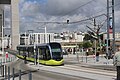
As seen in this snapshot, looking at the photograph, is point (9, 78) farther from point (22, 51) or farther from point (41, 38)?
point (41, 38)

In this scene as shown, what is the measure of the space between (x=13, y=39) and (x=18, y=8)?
8726 millimetres

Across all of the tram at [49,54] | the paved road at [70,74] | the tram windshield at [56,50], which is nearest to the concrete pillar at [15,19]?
the tram at [49,54]

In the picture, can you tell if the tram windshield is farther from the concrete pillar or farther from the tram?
the concrete pillar

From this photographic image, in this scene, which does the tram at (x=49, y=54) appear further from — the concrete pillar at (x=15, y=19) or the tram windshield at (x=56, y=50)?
the concrete pillar at (x=15, y=19)

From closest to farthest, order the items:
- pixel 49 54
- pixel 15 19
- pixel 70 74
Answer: pixel 70 74, pixel 49 54, pixel 15 19

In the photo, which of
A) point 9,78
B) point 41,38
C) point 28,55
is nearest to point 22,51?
point 28,55

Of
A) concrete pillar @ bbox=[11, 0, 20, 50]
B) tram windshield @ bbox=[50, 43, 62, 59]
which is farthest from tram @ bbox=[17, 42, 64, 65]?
concrete pillar @ bbox=[11, 0, 20, 50]

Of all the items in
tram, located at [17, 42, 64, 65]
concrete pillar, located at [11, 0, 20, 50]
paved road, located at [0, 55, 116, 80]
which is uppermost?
concrete pillar, located at [11, 0, 20, 50]

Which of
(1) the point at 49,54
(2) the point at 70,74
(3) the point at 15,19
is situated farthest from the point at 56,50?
(3) the point at 15,19

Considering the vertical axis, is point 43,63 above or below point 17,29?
below

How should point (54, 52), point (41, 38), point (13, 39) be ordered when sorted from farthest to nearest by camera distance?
point (13, 39), point (41, 38), point (54, 52)

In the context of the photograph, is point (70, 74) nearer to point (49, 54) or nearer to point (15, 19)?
point (49, 54)

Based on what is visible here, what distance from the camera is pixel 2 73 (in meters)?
23.1

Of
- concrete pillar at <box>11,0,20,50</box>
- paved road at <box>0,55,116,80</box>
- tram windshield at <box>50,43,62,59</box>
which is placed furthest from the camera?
concrete pillar at <box>11,0,20,50</box>
